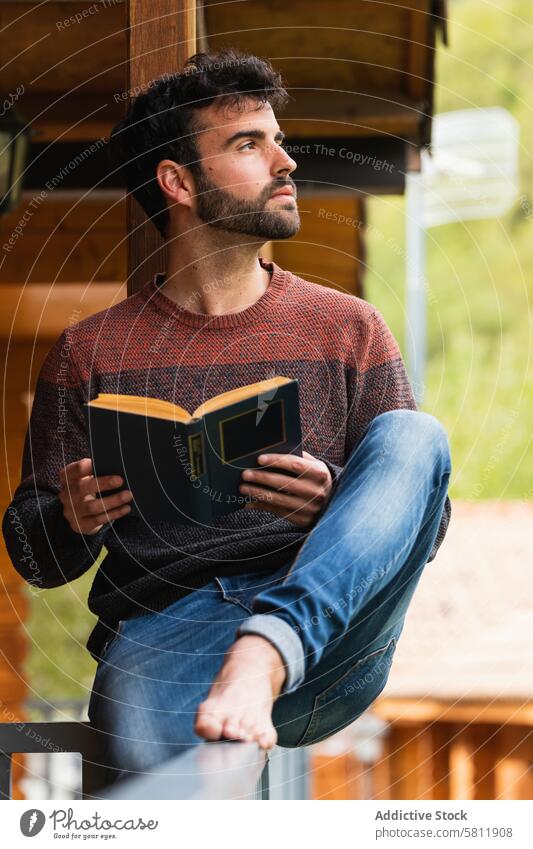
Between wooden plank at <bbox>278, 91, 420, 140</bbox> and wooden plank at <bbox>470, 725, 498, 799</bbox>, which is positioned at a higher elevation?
wooden plank at <bbox>278, 91, 420, 140</bbox>

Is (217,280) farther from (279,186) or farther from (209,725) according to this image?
(209,725)

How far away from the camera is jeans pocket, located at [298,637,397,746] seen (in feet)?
4.84

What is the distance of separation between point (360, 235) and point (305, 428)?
7.31 feet

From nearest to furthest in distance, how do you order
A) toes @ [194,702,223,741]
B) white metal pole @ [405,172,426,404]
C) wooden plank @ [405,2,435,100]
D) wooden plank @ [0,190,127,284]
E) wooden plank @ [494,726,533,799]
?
toes @ [194,702,223,741]
wooden plank @ [405,2,435,100]
wooden plank @ [0,190,127,284]
wooden plank @ [494,726,533,799]
white metal pole @ [405,172,426,404]

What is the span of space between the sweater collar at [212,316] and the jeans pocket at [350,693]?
1.43ft

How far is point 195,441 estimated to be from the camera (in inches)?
52.5

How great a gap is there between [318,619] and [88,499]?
32 cm

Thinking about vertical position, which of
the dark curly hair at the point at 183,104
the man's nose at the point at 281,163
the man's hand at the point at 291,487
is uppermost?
the dark curly hair at the point at 183,104

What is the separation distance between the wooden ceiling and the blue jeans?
128cm

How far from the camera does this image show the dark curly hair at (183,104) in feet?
5.47

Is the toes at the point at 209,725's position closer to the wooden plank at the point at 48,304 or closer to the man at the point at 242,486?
the man at the point at 242,486

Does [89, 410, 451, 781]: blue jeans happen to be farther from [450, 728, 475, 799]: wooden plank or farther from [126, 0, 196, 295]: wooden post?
[450, 728, 475, 799]: wooden plank

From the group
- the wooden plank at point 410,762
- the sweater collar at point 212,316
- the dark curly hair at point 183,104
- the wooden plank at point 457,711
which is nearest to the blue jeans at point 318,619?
the sweater collar at point 212,316

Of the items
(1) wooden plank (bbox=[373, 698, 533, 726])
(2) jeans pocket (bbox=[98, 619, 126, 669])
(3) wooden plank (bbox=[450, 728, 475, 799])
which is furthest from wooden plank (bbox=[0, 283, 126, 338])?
(2) jeans pocket (bbox=[98, 619, 126, 669])
